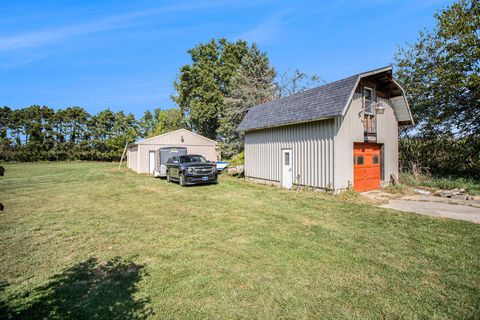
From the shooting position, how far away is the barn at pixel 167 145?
22.3 meters

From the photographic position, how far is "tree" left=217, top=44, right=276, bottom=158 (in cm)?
2482

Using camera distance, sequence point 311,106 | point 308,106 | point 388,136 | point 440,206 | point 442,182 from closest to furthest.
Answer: point 440,206, point 311,106, point 308,106, point 442,182, point 388,136

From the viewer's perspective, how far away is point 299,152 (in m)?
11.8

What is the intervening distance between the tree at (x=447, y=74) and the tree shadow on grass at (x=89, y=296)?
1675 cm

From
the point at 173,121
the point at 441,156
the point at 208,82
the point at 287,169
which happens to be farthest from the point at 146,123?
the point at 441,156

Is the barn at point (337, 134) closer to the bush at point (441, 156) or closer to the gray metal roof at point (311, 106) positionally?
the gray metal roof at point (311, 106)

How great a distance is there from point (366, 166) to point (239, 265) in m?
9.95

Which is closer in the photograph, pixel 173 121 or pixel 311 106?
pixel 311 106

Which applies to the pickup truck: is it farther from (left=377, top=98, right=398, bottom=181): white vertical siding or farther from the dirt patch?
(left=377, top=98, right=398, bottom=181): white vertical siding

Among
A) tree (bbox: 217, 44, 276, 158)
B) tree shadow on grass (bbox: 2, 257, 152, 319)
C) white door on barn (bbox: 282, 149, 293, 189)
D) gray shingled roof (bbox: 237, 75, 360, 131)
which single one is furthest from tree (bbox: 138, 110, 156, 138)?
tree shadow on grass (bbox: 2, 257, 152, 319)

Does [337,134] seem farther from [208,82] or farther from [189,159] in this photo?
[208,82]

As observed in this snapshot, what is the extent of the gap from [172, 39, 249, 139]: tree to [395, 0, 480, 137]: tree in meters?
22.9

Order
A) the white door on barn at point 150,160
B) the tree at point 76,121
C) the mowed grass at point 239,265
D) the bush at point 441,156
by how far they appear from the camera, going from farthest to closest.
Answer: the tree at point 76,121 → the white door on barn at point 150,160 → the bush at point 441,156 → the mowed grass at point 239,265

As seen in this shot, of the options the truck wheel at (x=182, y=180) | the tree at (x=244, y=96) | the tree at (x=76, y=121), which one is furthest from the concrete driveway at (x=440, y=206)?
the tree at (x=76, y=121)
